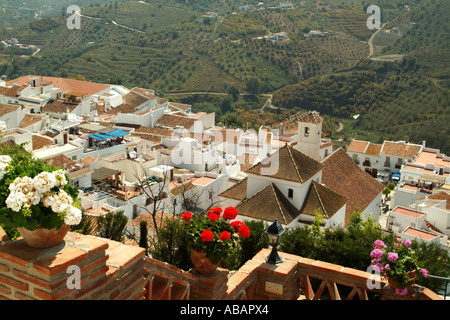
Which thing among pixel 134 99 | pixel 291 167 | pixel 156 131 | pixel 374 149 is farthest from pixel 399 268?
pixel 134 99

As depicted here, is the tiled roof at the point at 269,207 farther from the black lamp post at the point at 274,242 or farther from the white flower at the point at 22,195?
the white flower at the point at 22,195

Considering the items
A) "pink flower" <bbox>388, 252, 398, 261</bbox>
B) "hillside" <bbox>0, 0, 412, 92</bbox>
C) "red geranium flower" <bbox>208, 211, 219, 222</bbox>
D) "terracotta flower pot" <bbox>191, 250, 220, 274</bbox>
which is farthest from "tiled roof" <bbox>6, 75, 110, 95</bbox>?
"pink flower" <bbox>388, 252, 398, 261</bbox>

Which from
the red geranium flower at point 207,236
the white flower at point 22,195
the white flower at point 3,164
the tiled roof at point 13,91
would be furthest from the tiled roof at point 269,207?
the tiled roof at point 13,91

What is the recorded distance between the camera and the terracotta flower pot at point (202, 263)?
488 cm

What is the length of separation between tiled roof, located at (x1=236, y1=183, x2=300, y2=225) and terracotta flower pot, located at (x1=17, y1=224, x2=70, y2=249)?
12.0 meters

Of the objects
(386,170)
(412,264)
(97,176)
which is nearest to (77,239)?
(412,264)

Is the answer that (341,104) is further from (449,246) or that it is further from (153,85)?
(449,246)

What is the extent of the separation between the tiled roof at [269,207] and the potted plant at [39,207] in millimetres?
12107

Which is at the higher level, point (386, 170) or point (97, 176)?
point (97, 176)

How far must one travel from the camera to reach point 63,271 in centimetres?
346

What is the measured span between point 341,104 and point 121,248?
A: 59639mm

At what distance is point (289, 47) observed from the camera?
79.1m

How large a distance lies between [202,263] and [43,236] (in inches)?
70.1

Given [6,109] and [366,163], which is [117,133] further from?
[366,163]
